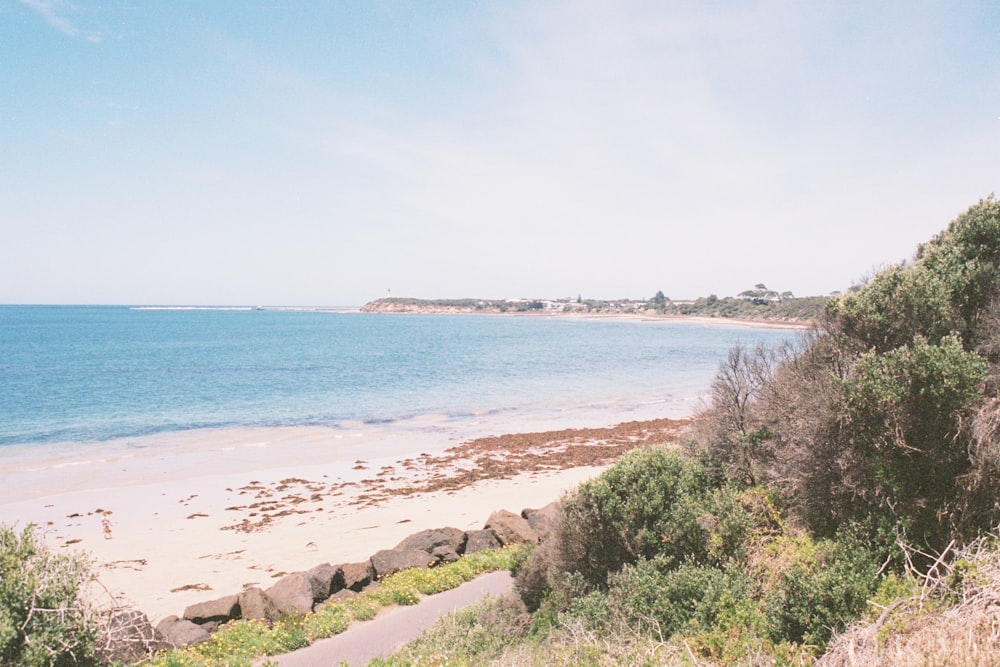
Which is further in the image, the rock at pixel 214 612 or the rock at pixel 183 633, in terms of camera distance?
the rock at pixel 214 612

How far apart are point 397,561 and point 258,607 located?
3.56 m

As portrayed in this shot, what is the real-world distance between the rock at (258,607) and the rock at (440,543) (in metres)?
4.02

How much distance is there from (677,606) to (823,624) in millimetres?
2040

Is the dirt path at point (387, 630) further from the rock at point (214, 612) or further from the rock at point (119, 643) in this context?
the rock at point (214, 612)

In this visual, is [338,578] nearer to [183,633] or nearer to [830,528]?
[183,633]

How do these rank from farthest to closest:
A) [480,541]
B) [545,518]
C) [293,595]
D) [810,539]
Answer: [480,541] < [545,518] < [293,595] < [810,539]

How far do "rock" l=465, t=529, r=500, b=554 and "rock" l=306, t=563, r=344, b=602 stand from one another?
361 centimetres

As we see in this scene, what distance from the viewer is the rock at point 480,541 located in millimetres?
15539

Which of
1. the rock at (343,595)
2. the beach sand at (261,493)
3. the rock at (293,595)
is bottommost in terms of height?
the beach sand at (261,493)

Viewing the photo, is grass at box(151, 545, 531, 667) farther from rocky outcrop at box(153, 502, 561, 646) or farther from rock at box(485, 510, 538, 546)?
rock at box(485, 510, 538, 546)

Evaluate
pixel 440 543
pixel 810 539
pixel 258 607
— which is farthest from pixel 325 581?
pixel 810 539

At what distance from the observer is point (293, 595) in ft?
40.1

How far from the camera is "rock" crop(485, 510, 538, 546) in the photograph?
16.1 metres

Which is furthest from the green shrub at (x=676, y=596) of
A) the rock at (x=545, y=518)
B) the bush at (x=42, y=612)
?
the bush at (x=42, y=612)
